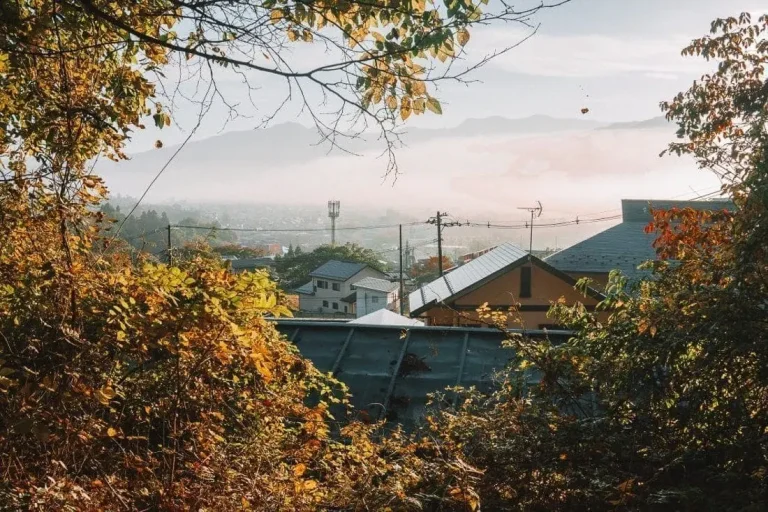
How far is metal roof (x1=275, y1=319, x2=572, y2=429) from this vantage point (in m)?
6.21

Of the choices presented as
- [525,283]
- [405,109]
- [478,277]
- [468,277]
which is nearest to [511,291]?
[525,283]

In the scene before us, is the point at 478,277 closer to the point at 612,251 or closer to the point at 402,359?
the point at 612,251

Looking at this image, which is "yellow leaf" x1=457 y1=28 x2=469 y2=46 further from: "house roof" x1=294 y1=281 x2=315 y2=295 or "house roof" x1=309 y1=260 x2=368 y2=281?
"house roof" x1=294 y1=281 x2=315 y2=295

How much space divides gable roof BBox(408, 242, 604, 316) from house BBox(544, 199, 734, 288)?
7.28 ft

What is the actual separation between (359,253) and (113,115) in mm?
59596

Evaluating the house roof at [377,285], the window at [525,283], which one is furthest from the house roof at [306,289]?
the window at [525,283]

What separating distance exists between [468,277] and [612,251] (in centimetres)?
658

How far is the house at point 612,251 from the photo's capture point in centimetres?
2083

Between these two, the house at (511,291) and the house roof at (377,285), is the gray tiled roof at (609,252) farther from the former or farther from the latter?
the house roof at (377,285)

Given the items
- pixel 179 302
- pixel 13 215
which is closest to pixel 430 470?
pixel 179 302

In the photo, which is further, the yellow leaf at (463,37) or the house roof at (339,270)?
the house roof at (339,270)

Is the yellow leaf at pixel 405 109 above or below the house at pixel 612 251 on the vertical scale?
above

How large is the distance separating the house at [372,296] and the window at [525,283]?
94.6 feet

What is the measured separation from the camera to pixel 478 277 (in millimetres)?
17969
